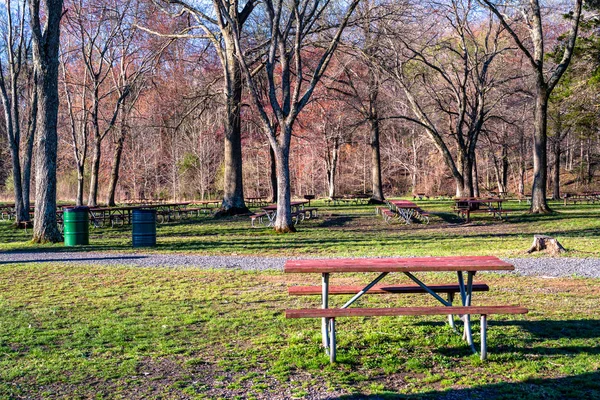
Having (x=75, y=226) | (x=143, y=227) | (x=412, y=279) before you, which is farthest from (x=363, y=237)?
(x=412, y=279)

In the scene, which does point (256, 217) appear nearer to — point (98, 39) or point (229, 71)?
point (229, 71)

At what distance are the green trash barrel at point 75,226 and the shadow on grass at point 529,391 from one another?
40.1 feet

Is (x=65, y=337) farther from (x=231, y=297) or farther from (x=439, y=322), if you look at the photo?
(x=439, y=322)

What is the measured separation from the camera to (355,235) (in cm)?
1781

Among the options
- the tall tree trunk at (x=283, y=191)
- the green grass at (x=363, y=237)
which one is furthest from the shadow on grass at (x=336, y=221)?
the tall tree trunk at (x=283, y=191)

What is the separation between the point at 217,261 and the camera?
12297 millimetres

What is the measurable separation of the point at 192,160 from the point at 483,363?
4436cm

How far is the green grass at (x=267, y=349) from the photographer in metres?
4.66

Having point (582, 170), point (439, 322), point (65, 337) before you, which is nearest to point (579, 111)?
point (582, 170)

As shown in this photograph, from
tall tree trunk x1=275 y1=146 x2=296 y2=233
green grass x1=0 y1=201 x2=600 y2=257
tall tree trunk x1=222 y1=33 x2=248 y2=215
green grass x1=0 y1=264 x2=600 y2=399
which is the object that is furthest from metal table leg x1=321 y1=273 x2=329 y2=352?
tall tree trunk x1=222 y1=33 x2=248 y2=215

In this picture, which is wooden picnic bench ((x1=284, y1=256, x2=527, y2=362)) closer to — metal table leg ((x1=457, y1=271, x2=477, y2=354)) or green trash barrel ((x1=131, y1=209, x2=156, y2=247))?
metal table leg ((x1=457, y1=271, x2=477, y2=354))

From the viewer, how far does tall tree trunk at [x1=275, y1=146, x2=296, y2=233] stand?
18.1 meters

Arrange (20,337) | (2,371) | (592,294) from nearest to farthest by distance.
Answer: (2,371) < (20,337) < (592,294)

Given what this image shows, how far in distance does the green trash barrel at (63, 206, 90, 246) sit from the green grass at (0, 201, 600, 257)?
15.4 inches
